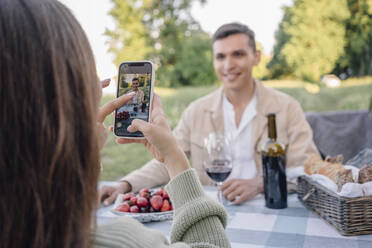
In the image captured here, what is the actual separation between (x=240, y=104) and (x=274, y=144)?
108cm

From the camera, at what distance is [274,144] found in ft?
4.36

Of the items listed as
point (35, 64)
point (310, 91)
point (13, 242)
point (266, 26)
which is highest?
point (266, 26)

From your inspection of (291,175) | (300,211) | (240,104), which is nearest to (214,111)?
(240,104)

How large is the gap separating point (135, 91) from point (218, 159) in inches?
21.1

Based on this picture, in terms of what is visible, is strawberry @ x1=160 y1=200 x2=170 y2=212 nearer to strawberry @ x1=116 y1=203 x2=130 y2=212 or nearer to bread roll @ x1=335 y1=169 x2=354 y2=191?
strawberry @ x1=116 y1=203 x2=130 y2=212

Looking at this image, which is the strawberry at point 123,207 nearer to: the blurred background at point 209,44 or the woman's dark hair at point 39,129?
the woman's dark hair at point 39,129

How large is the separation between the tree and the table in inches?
296

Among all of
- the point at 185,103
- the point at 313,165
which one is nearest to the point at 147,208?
the point at 313,165

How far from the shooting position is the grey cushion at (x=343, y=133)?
2387 millimetres

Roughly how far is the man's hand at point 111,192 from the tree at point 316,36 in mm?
7598

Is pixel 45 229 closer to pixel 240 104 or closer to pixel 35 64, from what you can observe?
pixel 35 64

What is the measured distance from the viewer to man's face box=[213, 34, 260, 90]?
2334 mm

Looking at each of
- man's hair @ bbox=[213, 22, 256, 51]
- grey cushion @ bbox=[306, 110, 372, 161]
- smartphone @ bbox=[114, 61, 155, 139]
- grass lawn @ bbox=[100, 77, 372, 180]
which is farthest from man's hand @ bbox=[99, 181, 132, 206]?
grass lawn @ bbox=[100, 77, 372, 180]

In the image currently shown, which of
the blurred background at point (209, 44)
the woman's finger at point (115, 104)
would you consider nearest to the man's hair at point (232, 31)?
the woman's finger at point (115, 104)
